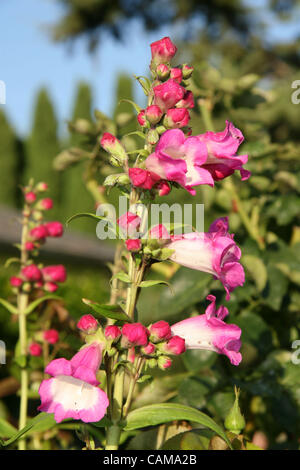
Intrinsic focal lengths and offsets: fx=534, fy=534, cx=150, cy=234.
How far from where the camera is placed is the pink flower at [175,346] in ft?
3.77

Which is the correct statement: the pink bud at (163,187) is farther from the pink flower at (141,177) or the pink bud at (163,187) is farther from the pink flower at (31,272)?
the pink flower at (31,272)

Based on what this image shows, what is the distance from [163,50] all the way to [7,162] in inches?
1127

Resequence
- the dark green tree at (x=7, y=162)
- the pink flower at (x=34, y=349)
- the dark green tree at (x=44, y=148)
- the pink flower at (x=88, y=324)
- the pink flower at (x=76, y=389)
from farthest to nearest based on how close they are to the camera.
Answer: the dark green tree at (x=44, y=148) < the dark green tree at (x=7, y=162) < the pink flower at (x=34, y=349) < the pink flower at (x=88, y=324) < the pink flower at (x=76, y=389)

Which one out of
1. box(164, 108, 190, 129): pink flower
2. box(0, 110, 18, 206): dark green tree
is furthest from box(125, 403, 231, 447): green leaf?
box(0, 110, 18, 206): dark green tree

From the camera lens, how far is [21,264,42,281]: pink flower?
5.92ft

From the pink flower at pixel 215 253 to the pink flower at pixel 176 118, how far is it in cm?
23

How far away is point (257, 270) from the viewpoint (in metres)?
1.84

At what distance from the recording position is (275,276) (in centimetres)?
194

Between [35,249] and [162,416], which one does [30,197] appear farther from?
[162,416]

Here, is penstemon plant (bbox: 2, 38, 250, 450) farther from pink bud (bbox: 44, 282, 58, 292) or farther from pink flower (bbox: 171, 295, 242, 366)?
pink bud (bbox: 44, 282, 58, 292)

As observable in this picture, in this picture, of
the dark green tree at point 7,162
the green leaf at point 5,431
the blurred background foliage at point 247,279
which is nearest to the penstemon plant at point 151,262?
the blurred background foliage at point 247,279

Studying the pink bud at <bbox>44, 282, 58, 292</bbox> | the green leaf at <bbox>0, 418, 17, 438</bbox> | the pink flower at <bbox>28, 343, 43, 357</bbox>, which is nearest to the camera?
the green leaf at <bbox>0, 418, 17, 438</bbox>

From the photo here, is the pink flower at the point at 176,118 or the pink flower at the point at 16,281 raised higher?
the pink flower at the point at 176,118
